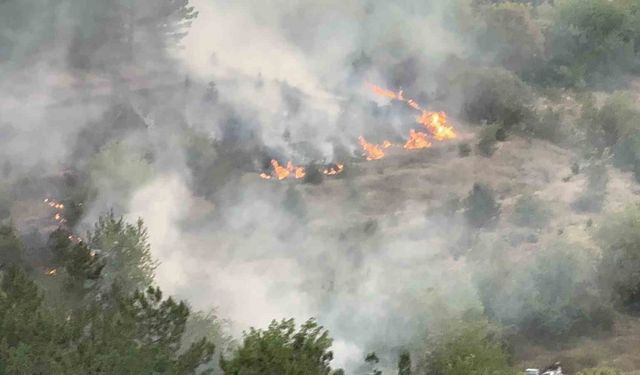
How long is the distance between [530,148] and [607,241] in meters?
10.1

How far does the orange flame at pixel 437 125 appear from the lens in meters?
43.3

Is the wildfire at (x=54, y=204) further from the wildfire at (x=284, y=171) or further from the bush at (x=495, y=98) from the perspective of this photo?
the bush at (x=495, y=98)

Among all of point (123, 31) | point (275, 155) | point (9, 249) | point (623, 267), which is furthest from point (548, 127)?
point (9, 249)

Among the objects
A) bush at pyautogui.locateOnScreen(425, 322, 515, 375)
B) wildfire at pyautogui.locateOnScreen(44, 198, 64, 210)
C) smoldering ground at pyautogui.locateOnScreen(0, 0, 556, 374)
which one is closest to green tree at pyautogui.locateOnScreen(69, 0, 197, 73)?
smoldering ground at pyautogui.locateOnScreen(0, 0, 556, 374)

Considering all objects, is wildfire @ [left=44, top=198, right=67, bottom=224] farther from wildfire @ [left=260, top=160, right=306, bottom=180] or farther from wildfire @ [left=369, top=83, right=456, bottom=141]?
wildfire @ [left=369, top=83, right=456, bottom=141]

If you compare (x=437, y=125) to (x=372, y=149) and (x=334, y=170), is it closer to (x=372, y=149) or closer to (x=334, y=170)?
(x=372, y=149)

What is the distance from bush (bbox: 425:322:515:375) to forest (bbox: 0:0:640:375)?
104 mm

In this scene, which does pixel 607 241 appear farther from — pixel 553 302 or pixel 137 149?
pixel 137 149

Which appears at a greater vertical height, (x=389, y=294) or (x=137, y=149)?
(x=137, y=149)

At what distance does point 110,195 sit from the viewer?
34.1 meters

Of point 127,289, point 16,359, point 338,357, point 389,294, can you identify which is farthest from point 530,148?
point 16,359

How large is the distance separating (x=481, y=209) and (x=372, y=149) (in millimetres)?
7538

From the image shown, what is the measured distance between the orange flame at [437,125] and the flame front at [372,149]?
3.28 m

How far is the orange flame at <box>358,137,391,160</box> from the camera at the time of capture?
134 ft
